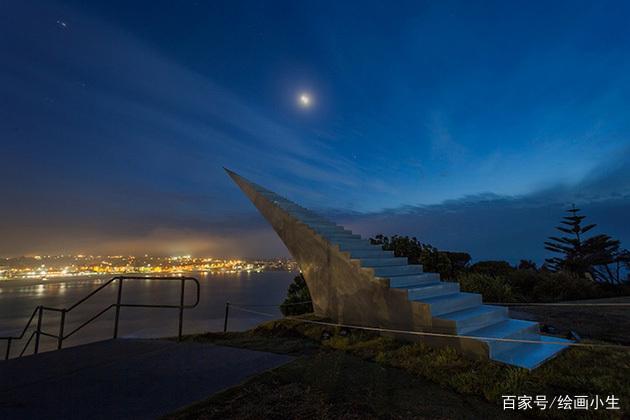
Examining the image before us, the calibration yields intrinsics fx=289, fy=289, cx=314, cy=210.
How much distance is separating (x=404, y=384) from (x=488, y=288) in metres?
6.41

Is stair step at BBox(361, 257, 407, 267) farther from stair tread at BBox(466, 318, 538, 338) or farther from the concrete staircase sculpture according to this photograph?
stair tread at BBox(466, 318, 538, 338)

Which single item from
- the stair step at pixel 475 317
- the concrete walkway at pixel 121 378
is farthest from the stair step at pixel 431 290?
the concrete walkway at pixel 121 378

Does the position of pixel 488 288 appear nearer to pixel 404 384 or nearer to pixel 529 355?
pixel 529 355

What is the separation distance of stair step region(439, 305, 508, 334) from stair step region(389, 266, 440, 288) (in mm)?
742

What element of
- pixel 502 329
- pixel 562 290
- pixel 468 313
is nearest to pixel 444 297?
pixel 468 313

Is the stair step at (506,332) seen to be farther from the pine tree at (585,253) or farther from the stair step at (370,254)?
the pine tree at (585,253)

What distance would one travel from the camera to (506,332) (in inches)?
151

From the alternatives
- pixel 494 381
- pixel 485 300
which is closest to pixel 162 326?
pixel 485 300

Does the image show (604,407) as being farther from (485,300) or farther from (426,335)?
(485,300)

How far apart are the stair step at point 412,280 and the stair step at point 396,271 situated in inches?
7.5

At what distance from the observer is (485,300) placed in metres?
7.68

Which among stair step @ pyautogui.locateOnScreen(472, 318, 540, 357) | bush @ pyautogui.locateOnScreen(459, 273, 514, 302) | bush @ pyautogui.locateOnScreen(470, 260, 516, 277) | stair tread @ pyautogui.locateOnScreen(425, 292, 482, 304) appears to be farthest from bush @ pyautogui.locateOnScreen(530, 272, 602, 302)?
stair tread @ pyautogui.locateOnScreen(425, 292, 482, 304)

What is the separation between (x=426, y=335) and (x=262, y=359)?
2.11 m

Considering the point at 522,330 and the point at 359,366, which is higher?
the point at 522,330
